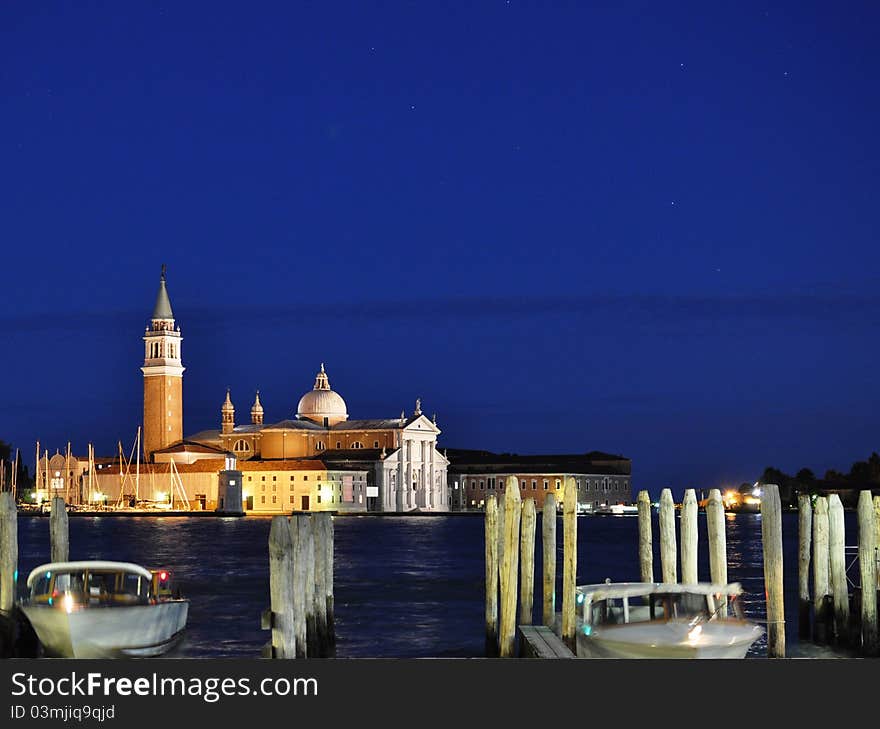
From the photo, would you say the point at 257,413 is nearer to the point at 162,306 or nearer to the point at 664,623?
the point at 162,306

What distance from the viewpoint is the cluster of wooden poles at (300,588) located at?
40.9 ft

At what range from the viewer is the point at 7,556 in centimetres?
1515

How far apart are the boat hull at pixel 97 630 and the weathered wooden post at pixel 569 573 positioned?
164 inches

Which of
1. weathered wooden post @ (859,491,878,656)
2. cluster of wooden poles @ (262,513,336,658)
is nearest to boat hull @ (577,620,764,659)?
weathered wooden post @ (859,491,878,656)

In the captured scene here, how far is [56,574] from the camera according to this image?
1549cm

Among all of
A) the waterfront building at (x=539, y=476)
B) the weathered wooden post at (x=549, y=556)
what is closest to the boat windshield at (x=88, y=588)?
the weathered wooden post at (x=549, y=556)

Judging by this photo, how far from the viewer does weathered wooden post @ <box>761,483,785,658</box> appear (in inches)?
543

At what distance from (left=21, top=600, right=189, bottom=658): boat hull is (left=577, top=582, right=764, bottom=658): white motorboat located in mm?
4390

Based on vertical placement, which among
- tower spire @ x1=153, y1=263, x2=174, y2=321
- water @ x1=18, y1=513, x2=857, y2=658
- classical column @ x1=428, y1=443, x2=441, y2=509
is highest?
tower spire @ x1=153, y1=263, x2=174, y2=321

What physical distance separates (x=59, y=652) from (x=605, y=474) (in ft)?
315

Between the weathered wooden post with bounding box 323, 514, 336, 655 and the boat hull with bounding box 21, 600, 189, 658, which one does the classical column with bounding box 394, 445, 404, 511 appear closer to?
the boat hull with bounding box 21, 600, 189, 658

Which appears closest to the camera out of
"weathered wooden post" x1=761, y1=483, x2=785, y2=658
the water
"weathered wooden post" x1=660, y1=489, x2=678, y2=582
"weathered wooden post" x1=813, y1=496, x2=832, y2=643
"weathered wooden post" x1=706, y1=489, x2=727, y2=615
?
"weathered wooden post" x1=761, y1=483, x2=785, y2=658

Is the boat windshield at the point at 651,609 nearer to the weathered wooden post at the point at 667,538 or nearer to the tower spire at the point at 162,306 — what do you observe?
the weathered wooden post at the point at 667,538

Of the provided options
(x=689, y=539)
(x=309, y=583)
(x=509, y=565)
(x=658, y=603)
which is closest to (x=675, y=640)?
(x=658, y=603)
